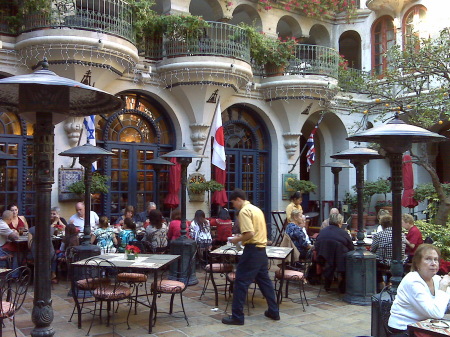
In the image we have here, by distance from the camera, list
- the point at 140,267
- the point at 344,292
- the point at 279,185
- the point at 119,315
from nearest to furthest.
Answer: the point at 140,267 → the point at 119,315 → the point at 344,292 → the point at 279,185

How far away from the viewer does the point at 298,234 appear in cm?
895

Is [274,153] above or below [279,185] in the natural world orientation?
above

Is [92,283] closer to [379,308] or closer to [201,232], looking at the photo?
[379,308]

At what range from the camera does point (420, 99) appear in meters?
10.5

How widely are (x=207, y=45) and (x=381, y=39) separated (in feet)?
25.7

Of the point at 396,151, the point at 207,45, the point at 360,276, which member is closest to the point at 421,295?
the point at 396,151

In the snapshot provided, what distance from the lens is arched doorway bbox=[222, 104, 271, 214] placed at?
15484 mm

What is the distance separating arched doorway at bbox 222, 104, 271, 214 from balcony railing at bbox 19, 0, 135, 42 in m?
4.98

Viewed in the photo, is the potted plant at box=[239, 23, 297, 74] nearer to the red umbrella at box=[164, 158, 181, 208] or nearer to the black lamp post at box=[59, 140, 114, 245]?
the red umbrella at box=[164, 158, 181, 208]

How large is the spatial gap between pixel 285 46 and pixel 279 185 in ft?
15.1

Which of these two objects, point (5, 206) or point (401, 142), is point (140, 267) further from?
point (5, 206)

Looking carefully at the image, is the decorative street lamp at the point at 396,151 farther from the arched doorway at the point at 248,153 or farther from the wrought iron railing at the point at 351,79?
the arched doorway at the point at 248,153

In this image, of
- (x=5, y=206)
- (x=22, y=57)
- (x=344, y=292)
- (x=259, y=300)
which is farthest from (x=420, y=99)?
(x=5, y=206)

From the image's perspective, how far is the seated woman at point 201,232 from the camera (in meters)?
9.85
